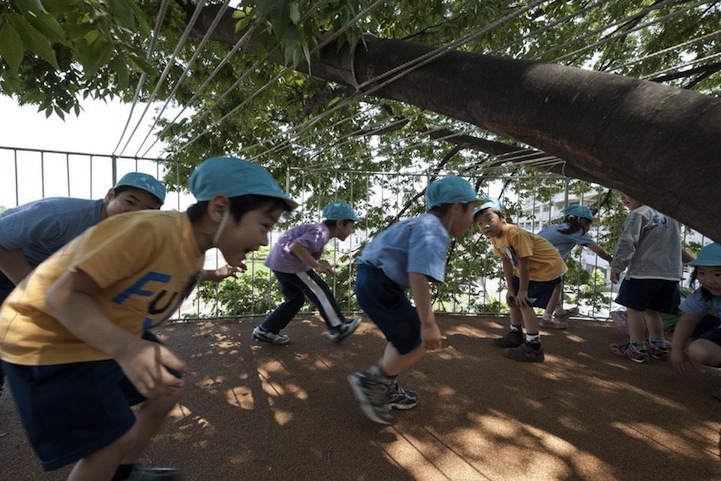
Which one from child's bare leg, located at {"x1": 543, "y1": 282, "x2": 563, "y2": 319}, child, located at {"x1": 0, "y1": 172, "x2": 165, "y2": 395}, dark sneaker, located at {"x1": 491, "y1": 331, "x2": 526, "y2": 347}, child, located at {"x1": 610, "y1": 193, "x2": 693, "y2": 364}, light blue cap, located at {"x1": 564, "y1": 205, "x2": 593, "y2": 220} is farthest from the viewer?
child's bare leg, located at {"x1": 543, "y1": 282, "x2": 563, "y2": 319}

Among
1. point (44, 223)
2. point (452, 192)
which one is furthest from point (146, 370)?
point (452, 192)

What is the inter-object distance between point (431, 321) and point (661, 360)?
304cm

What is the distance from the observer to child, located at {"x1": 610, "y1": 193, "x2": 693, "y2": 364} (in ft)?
12.0

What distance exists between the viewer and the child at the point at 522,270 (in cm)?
376

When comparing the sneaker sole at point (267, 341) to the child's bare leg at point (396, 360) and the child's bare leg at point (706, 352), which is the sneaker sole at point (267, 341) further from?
the child's bare leg at point (706, 352)

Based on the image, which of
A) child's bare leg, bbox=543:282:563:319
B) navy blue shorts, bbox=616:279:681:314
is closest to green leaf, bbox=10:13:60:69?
navy blue shorts, bbox=616:279:681:314

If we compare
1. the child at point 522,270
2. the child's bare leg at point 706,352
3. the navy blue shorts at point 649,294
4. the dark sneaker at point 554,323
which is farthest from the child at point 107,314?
the dark sneaker at point 554,323

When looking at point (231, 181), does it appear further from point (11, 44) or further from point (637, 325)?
point (637, 325)

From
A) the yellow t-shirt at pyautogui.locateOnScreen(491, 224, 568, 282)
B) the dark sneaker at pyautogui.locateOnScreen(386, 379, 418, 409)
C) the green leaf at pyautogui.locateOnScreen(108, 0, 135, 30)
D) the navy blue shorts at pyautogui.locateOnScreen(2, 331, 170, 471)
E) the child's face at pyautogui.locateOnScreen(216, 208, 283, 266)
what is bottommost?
the dark sneaker at pyautogui.locateOnScreen(386, 379, 418, 409)

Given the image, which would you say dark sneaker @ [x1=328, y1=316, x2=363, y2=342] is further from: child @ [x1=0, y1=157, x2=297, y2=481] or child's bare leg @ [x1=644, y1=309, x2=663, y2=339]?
child's bare leg @ [x1=644, y1=309, x2=663, y2=339]

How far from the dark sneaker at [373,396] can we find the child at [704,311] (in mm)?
2227

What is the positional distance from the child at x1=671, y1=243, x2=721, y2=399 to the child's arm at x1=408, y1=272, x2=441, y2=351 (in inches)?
81.0

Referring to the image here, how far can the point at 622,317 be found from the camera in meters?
4.83

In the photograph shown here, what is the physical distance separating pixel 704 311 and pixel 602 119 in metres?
2.66
